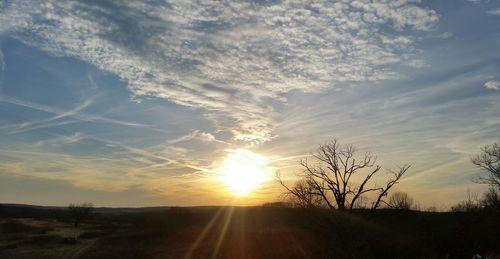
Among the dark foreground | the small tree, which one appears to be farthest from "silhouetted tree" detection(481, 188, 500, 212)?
the small tree

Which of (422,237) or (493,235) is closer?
(493,235)

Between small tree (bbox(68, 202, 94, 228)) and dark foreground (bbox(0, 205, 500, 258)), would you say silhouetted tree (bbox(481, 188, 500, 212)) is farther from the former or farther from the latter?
small tree (bbox(68, 202, 94, 228))

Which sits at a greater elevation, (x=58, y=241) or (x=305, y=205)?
(x=305, y=205)

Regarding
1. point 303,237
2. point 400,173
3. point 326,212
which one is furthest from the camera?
point 303,237

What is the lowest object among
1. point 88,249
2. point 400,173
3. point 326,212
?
point 88,249

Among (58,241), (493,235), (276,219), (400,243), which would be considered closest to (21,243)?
(58,241)

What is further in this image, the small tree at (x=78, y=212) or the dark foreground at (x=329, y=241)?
the small tree at (x=78, y=212)

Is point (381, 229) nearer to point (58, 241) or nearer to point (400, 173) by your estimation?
point (400, 173)

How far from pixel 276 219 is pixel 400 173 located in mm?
32305

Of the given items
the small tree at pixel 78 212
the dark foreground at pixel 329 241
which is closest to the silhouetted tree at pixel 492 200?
the dark foreground at pixel 329 241

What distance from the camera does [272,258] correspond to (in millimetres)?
39875

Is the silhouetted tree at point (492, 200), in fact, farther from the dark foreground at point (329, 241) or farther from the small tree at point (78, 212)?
the small tree at point (78, 212)

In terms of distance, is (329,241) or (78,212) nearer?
(329,241)

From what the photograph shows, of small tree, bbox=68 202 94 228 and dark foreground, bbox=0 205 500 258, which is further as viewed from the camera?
small tree, bbox=68 202 94 228
